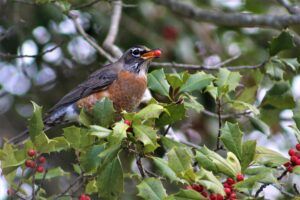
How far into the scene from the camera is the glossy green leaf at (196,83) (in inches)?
138

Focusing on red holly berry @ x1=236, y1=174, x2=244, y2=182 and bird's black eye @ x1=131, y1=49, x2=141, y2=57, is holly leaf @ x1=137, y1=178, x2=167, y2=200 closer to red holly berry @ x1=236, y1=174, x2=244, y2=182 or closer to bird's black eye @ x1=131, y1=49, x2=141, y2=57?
red holly berry @ x1=236, y1=174, x2=244, y2=182

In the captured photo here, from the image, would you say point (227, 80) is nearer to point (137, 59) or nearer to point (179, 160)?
point (179, 160)

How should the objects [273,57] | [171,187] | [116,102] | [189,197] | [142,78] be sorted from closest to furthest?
[189,197] → [273,57] → [116,102] → [142,78] → [171,187]

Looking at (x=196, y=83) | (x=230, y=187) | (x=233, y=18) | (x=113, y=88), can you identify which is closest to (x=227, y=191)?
(x=230, y=187)

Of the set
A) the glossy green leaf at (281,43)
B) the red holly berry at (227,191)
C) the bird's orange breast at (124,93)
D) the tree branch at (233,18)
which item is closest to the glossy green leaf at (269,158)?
the red holly berry at (227,191)

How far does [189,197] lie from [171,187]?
3349 millimetres

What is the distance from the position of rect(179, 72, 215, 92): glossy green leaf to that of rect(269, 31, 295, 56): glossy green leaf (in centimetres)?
93

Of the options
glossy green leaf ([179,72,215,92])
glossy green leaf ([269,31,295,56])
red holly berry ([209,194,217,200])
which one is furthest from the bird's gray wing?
red holly berry ([209,194,217,200])

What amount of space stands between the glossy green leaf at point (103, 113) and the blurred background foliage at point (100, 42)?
227cm

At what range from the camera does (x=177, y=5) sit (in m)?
5.72

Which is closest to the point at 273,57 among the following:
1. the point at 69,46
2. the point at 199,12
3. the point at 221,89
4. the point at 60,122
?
the point at 221,89

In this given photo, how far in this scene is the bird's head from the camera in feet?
17.2

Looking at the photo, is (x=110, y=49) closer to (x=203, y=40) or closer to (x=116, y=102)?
(x=116, y=102)

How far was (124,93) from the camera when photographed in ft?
16.3
